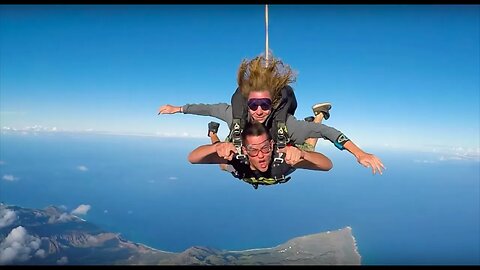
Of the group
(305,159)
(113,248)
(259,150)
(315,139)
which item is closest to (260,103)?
(259,150)

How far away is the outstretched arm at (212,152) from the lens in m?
2.02

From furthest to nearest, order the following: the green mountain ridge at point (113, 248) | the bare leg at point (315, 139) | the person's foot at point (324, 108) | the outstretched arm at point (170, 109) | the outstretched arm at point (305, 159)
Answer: the green mountain ridge at point (113, 248) < the person's foot at point (324, 108) < the bare leg at point (315, 139) < the outstretched arm at point (170, 109) < the outstretched arm at point (305, 159)

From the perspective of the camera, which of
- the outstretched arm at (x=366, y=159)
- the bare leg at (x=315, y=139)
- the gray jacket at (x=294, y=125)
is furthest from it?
the bare leg at (x=315, y=139)

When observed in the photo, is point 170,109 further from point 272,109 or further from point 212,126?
point 272,109

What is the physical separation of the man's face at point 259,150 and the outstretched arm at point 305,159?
6 cm

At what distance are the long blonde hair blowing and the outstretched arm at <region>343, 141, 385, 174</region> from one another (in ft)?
1.31

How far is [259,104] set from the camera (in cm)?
203

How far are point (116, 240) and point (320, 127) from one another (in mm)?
30609

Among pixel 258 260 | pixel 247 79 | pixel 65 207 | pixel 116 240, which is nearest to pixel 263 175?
pixel 247 79

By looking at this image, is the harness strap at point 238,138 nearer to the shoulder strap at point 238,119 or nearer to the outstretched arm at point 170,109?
the shoulder strap at point 238,119

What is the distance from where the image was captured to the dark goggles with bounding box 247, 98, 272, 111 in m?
2.02

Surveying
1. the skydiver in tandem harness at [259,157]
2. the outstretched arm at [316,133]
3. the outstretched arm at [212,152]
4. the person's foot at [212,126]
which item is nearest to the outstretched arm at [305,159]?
the skydiver in tandem harness at [259,157]
